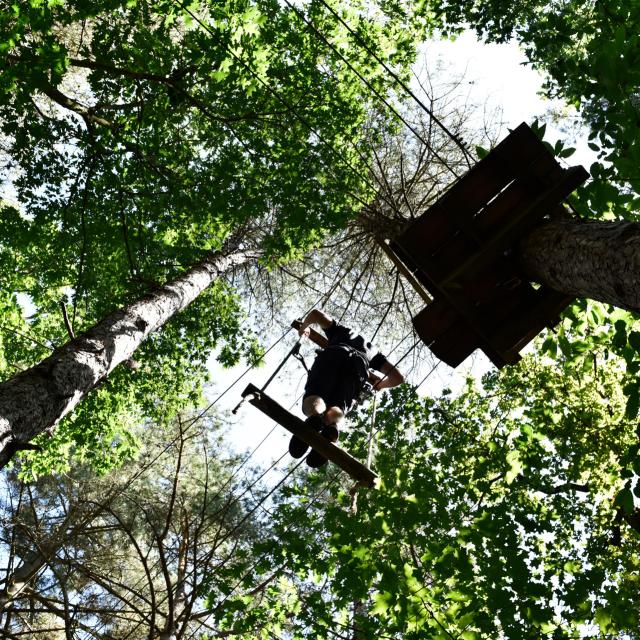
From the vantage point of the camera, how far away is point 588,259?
3.16 metres

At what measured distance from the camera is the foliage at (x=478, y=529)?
14.8 feet

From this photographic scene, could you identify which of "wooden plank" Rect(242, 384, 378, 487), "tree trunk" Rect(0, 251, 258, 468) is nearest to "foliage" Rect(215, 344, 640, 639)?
"wooden plank" Rect(242, 384, 378, 487)

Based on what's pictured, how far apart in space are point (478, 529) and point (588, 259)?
2.76 meters

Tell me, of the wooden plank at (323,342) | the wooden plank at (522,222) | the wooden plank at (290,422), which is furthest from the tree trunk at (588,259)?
the wooden plank at (323,342)

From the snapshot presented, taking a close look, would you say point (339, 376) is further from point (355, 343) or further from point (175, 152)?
point (175, 152)

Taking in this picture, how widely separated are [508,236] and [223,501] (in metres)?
12.9

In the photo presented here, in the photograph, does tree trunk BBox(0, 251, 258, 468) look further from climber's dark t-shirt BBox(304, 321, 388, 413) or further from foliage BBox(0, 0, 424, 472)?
climber's dark t-shirt BBox(304, 321, 388, 413)

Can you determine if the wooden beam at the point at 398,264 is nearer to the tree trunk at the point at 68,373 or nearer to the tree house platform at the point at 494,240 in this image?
the tree house platform at the point at 494,240

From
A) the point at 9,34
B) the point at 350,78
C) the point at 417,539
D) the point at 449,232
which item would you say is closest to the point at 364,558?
the point at 417,539

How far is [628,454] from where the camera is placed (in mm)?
3688

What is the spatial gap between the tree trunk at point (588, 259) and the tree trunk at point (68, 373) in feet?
11.9

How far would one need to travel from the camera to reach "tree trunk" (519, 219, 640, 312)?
9.27ft

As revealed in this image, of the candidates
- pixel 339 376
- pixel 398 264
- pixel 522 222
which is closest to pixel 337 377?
pixel 339 376

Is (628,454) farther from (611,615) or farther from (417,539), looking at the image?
(417,539)
